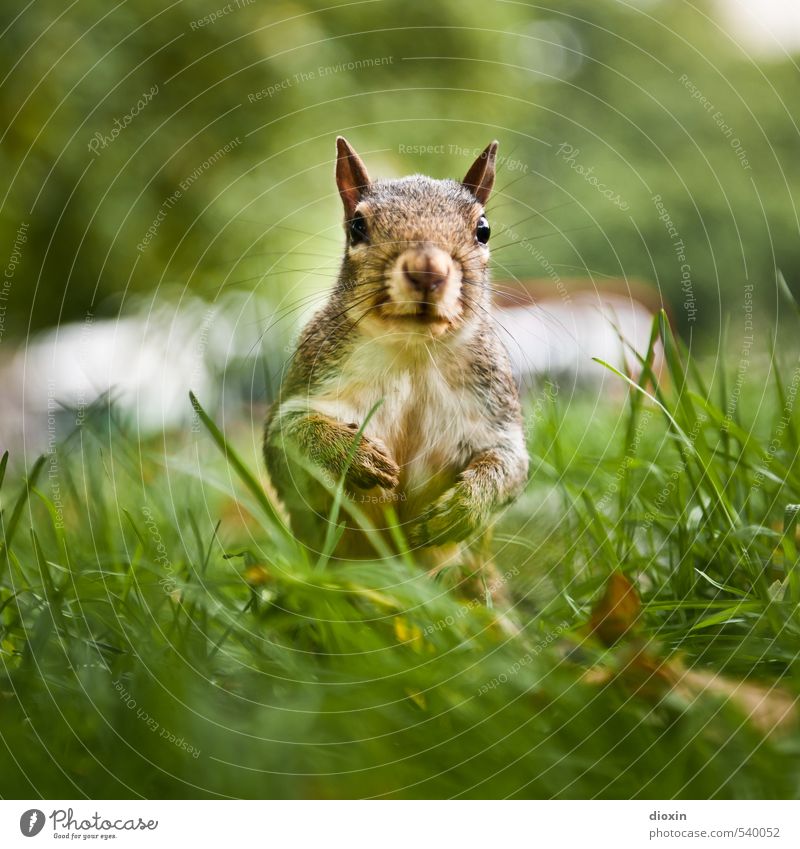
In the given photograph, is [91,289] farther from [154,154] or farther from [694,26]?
[694,26]

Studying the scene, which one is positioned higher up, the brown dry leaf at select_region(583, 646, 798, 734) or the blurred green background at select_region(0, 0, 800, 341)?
the blurred green background at select_region(0, 0, 800, 341)

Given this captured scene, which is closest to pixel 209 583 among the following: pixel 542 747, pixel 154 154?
pixel 542 747

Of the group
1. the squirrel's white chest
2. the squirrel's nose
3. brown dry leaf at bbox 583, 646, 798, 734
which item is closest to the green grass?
brown dry leaf at bbox 583, 646, 798, 734

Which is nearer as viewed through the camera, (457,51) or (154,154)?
(154,154)

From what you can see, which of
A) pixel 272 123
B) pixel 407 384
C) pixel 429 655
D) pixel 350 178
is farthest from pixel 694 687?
pixel 272 123

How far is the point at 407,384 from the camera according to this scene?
0.98 m

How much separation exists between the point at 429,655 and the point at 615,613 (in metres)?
0.16

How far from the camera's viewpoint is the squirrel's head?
867mm

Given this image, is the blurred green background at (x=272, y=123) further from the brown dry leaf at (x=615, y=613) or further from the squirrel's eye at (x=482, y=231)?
the brown dry leaf at (x=615, y=613)

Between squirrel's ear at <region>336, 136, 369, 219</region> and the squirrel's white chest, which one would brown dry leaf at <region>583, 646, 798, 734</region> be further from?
squirrel's ear at <region>336, 136, 369, 219</region>

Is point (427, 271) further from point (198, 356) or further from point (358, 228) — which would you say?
point (198, 356)

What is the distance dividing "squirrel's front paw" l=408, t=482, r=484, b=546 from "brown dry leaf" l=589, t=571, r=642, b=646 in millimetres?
174

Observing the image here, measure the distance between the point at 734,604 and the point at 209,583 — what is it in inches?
18.6

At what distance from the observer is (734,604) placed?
779mm
